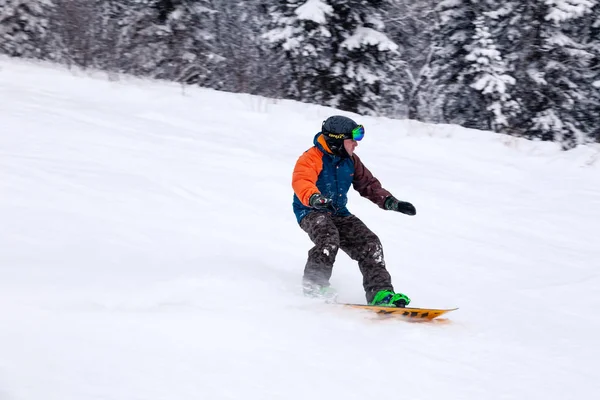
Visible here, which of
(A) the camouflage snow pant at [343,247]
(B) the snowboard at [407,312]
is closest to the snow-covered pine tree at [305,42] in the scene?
(A) the camouflage snow pant at [343,247]

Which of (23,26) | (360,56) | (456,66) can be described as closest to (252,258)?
(360,56)

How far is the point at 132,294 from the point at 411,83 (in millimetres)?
20450

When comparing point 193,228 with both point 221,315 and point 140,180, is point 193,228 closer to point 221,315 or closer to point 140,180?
point 140,180

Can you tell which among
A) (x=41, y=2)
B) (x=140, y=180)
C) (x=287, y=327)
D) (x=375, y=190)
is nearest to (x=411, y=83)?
(x=41, y=2)

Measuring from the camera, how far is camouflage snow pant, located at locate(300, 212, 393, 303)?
4629 millimetres

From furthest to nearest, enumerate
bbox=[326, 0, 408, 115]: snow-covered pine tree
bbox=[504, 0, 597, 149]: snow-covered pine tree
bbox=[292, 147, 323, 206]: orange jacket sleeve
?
bbox=[504, 0, 597, 149]: snow-covered pine tree → bbox=[326, 0, 408, 115]: snow-covered pine tree → bbox=[292, 147, 323, 206]: orange jacket sleeve

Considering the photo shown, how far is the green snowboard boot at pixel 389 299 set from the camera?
4.43 m

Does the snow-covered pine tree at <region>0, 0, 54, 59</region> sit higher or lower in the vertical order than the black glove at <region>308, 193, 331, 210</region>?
higher

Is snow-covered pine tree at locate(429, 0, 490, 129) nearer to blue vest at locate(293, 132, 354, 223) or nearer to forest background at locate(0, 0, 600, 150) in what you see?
forest background at locate(0, 0, 600, 150)

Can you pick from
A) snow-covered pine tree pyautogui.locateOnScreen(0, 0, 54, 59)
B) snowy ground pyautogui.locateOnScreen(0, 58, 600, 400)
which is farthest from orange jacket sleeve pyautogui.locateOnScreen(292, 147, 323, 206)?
snow-covered pine tree pyautogui.locateOnScreen(0, 0, 54, 59)

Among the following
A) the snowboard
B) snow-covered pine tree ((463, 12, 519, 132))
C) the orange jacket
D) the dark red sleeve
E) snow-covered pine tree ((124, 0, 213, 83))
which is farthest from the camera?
snow-covered pine tree ((124, 0, 213, 83))

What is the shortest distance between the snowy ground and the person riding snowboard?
0.31 m

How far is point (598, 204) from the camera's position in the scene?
8492mm

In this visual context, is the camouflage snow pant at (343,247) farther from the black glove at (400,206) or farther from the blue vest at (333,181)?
the black glove at (400,206)
